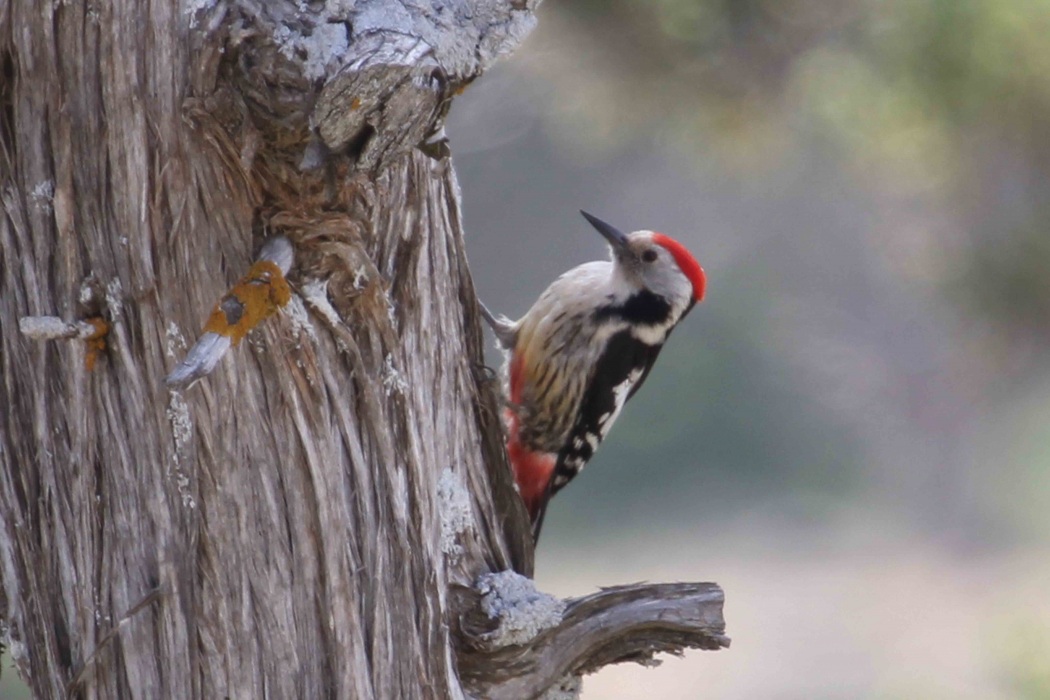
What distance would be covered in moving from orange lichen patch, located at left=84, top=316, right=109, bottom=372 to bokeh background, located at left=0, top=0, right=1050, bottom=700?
1900mm

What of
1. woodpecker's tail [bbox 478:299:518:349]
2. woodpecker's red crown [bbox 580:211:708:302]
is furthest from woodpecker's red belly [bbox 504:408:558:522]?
woodpecker's red crown [bbox 580:211:708:302]

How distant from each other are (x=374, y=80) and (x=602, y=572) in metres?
9.19

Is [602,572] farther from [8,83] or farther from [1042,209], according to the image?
[8,83]

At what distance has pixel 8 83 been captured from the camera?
5.97 ft

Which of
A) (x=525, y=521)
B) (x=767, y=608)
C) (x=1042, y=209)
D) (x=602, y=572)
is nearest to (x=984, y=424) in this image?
(x=767, y=608)

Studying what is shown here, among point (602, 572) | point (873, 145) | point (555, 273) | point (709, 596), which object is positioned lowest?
Answer: point (709, 596)

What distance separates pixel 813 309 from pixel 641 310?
4.67 metres

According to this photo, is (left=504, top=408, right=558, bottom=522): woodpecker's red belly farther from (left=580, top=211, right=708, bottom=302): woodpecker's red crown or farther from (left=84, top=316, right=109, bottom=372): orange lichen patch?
(left=84, top=316, right=109, bottom=372): orange lichen patch

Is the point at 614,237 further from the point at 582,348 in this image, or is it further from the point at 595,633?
the point at 595,633

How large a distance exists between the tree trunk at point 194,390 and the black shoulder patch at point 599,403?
151 centimetres

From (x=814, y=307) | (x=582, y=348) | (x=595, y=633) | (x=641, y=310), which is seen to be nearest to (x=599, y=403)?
(x=582, y=348)

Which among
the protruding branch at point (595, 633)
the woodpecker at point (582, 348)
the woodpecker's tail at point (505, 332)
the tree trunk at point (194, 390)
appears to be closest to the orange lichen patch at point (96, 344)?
the tree trunk at point (194, 390)

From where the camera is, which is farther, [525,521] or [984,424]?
[984,424]

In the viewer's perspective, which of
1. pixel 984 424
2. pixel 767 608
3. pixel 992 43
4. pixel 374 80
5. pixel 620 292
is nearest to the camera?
pixel 374 80
